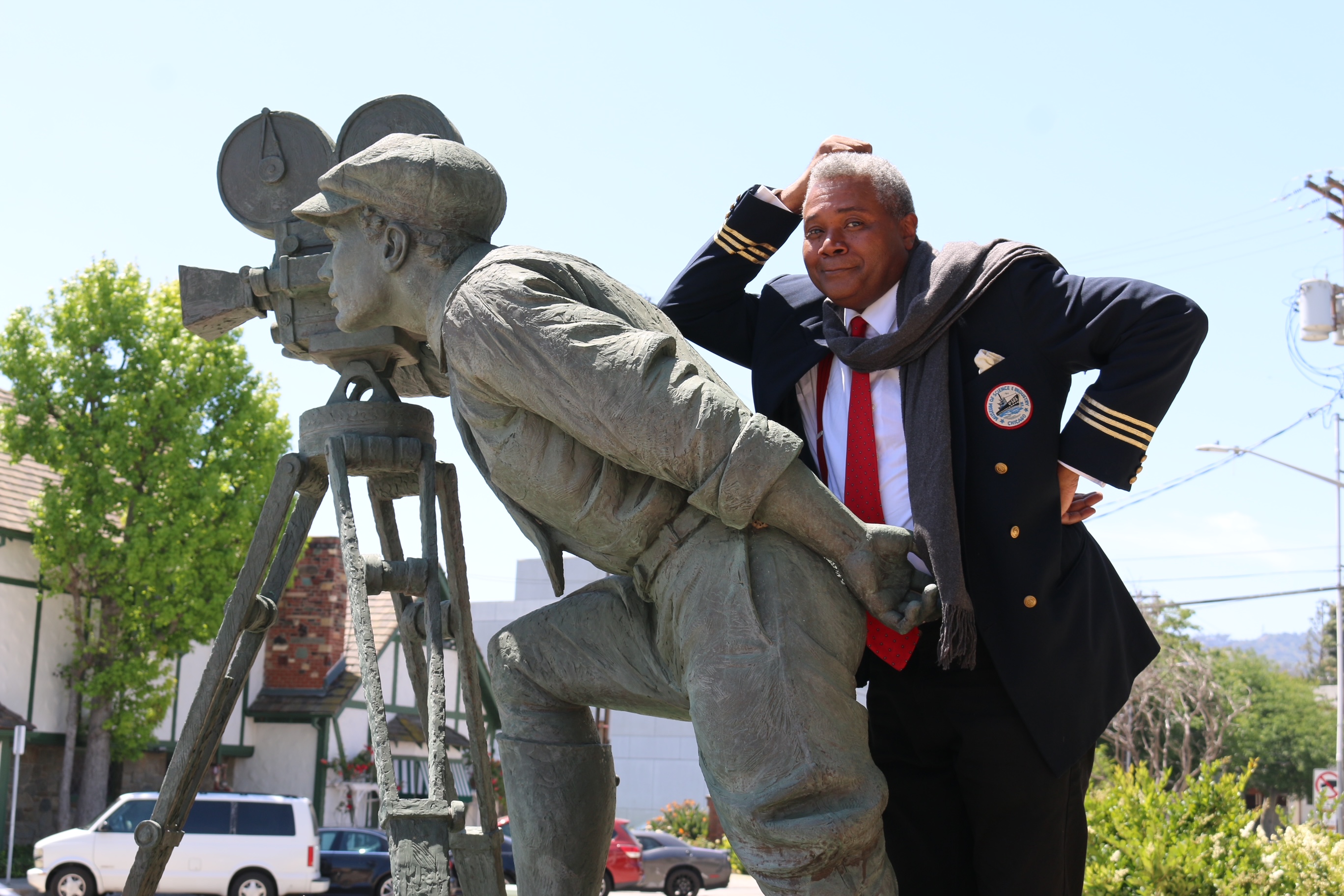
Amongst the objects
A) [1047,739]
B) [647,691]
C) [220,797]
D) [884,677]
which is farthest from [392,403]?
[220,797]

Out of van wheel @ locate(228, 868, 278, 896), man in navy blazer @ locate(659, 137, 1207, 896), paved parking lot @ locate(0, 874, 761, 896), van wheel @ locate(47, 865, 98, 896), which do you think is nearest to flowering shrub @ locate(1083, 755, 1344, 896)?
paved parking lot @ locate(0, 874, 761, 896)

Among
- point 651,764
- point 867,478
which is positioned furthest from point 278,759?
point 867,478

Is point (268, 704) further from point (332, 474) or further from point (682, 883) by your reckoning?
point (332, 474)

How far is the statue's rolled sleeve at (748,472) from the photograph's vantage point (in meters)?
2.36

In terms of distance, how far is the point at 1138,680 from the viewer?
90.1 ft

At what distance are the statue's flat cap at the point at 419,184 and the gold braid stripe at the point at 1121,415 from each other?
1350mm

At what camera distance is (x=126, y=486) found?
18750 mm

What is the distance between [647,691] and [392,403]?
4.05 ft

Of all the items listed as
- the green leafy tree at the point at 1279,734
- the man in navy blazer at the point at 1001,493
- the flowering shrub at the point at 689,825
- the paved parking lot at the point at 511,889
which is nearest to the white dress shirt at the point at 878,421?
the man in navy blazer at the point at 1001,493

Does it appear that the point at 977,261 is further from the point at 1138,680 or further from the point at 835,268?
the point at 1138,680

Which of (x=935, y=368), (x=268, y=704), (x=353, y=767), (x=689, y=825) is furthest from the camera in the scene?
(x=689, y=825)

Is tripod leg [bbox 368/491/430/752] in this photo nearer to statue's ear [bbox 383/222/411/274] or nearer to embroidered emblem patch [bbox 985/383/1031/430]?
statue's ear [bbox 383/222/411/274]

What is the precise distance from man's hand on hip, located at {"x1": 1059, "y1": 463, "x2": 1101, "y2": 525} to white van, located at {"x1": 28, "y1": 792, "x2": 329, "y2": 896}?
1466 cm

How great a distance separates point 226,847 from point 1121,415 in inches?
603
